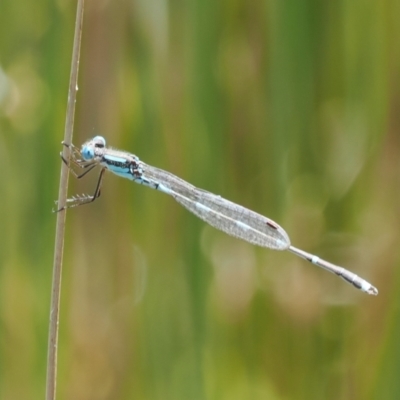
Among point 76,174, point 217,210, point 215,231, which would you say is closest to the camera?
point 76,174

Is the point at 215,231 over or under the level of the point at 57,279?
over

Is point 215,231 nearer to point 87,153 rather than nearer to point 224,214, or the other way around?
point 224,214

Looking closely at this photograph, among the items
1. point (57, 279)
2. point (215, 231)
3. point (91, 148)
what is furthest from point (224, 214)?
point (57, 279)

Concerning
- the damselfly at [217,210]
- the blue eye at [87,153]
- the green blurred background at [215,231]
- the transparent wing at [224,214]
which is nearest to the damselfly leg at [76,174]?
the blue eye at [87,153]

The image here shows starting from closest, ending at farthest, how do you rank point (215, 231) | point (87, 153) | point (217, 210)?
point (87, 153) → point (217, 210) → point (215, 231)

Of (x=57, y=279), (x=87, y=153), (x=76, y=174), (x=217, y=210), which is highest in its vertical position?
(x=217, y=210)

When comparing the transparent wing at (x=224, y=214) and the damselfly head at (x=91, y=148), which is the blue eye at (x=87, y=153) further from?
the transparent wing at (x=224, y=214)

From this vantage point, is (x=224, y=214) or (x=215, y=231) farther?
(x=215, y=231)
